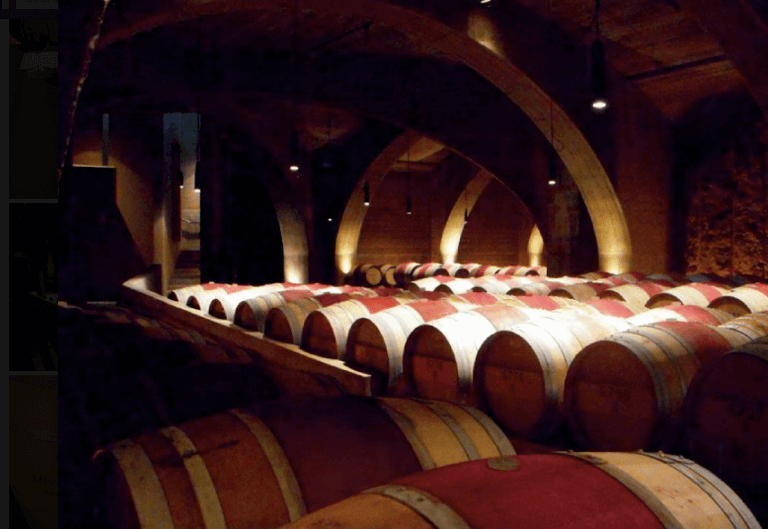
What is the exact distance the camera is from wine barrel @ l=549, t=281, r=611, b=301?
6.43 m

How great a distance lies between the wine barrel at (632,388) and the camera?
108 inches

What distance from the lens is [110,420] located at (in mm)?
3176

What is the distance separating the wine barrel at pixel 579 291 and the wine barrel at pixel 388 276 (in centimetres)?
943

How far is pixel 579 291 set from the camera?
259 inches

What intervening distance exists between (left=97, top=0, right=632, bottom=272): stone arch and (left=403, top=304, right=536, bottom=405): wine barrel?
5063 mm

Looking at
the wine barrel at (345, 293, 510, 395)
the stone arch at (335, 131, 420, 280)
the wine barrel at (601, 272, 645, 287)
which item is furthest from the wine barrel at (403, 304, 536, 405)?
the stone arch at (335, 131, 420, 280)

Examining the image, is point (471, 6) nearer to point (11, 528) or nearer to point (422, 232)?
point (11, 528)

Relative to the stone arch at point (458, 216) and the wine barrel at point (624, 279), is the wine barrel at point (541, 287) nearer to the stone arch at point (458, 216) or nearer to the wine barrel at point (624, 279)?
the wine barrel at point (624, 279)

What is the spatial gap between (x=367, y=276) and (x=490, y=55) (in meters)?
8.45

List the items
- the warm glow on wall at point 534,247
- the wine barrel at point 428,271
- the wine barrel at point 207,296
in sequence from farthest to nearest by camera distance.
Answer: the warm glow on wall at point 534,247 < the wine barrel at point 428,271 < the wine barrel at point 207,296

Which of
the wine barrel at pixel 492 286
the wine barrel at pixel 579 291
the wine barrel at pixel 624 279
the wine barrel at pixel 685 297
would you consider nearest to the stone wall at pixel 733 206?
the wine barrel at pixel 624 279

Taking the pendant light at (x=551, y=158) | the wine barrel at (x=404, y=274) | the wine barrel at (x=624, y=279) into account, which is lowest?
the wine barrel at (x=404, y=274)

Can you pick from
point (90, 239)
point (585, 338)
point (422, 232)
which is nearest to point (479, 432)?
point (585, 338)

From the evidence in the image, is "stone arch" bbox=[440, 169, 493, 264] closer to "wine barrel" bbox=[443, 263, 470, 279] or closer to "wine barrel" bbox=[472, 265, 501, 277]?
"wine barrel" bbox=[443, 263, 470, 279]
